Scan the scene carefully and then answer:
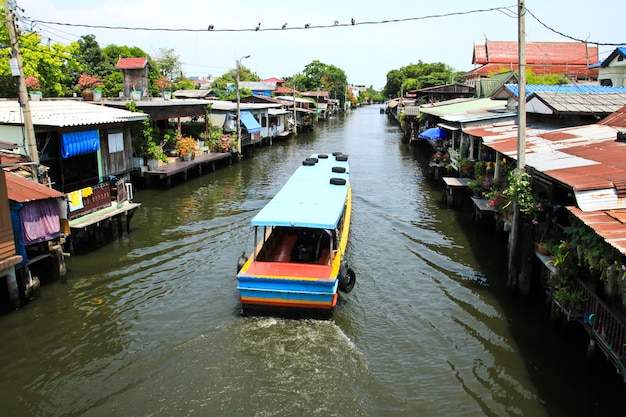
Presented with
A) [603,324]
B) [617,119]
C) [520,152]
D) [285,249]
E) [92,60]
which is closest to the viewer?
[603,324]

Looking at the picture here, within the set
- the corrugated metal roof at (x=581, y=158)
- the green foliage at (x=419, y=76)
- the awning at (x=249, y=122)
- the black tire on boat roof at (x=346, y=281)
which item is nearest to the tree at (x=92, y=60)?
the awning at (x=249, y=122)

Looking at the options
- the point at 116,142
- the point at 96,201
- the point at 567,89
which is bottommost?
the point at 96,201

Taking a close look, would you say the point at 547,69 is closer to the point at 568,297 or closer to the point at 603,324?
the point at 568,297

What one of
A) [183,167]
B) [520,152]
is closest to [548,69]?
[183,167]

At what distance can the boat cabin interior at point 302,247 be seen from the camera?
40.9ft

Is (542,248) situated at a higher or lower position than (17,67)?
lower

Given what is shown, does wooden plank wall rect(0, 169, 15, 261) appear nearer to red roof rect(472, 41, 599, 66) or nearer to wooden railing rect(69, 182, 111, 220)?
wooden railing rect(69, 182, 111, 220)

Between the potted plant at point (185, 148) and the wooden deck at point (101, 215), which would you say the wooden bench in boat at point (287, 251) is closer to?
the wooden deck at point (101, 215)

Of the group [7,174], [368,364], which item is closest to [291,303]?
[368,364]

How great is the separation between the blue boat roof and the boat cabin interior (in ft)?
1.69

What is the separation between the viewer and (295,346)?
1025 centimetres

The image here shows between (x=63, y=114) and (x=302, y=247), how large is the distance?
11902 millimetres

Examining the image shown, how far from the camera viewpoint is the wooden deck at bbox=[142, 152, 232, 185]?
25016 mm

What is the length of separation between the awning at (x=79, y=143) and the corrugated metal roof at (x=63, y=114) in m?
0.58
